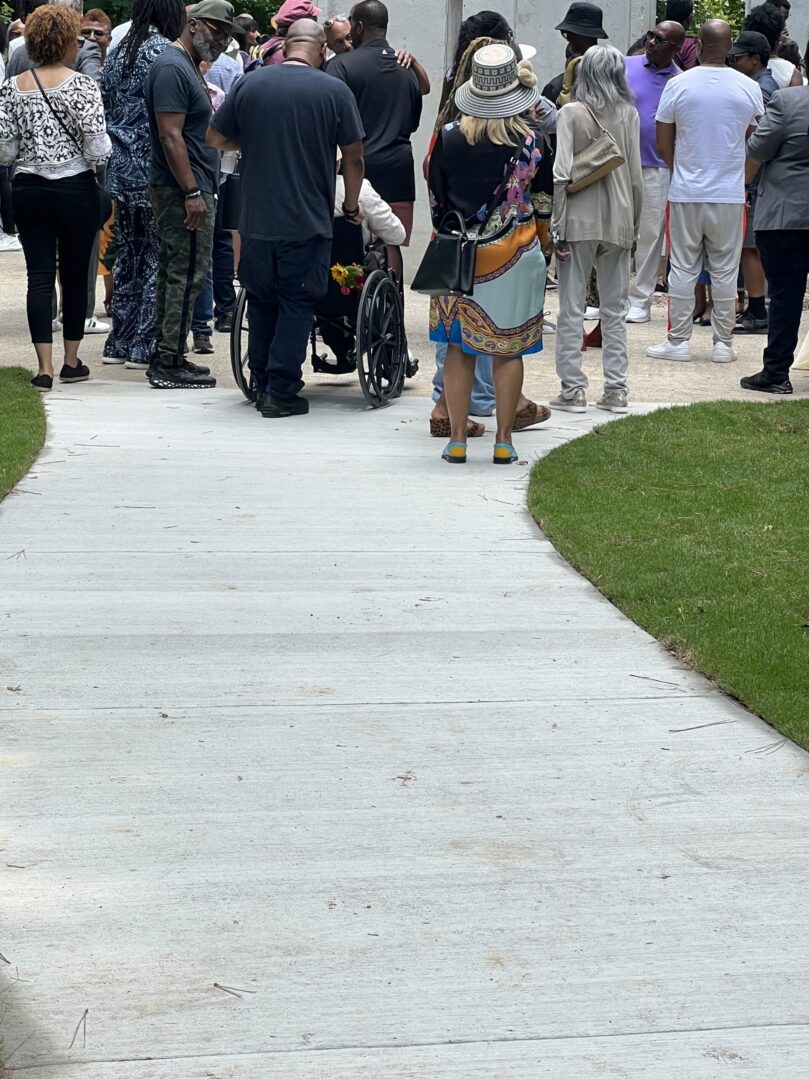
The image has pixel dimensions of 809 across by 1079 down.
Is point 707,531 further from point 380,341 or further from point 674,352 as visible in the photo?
point 674,352

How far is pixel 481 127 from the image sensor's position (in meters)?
7.73

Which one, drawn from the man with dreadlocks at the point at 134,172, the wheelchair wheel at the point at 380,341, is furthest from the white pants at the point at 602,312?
the man with dreadlocks at the point at 134,172

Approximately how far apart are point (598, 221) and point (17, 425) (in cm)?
342

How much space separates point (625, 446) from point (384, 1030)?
5734 mm

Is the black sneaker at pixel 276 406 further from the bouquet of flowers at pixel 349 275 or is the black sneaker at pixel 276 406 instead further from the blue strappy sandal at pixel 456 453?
the blue strappy sandal at pixel 456 453

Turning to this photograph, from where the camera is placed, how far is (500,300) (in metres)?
7.91

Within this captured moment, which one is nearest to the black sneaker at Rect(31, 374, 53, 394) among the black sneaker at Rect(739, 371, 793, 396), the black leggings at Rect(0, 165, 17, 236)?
the black leggings at Rect(0, 165, 17, 236)

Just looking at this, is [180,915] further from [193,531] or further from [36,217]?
[36,217]

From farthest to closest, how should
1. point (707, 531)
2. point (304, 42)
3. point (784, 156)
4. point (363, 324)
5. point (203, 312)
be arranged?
1. point (203, 312)
2. point (784, 156)
3. point (363, 324)
4. point (304, 42)
5. point (707, 531)

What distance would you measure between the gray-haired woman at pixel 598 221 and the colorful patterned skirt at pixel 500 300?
139 cm

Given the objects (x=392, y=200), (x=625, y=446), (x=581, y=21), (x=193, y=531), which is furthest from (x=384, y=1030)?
(x=581, y=21)

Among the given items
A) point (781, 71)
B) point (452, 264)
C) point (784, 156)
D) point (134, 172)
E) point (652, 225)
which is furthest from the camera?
point (781, 71)

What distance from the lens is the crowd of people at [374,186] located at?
7.92 metres

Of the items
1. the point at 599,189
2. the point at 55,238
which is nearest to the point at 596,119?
the point at 599,189
